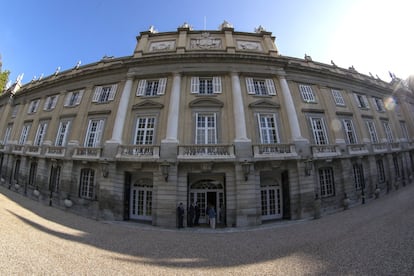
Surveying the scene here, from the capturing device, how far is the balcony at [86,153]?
564 inches

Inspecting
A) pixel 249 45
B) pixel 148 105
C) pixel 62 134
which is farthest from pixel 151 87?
pixel 249 45

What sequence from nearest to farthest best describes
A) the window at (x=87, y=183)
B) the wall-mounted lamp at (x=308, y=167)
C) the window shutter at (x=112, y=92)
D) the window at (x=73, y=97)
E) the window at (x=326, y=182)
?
the wall-mounted lamp at (x=308, y=167) → the window at (x=326, y=182) → the window at (x=87, y=183) → the window shutter at (x=112, y=92) → the window at (x=73, y=97)

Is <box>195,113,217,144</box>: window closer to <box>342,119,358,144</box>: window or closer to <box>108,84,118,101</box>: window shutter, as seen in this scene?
<box>108,84,118,101</box>: window shutter

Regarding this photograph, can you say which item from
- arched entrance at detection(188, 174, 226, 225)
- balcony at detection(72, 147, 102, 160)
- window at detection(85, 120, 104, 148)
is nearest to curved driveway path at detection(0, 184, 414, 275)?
arched entrance at detection(188, 174, 226, 225)

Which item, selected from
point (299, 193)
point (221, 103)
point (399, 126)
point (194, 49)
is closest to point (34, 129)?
point (194, 49)

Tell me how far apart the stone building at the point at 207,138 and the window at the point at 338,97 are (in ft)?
0.49

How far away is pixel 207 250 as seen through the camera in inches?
295

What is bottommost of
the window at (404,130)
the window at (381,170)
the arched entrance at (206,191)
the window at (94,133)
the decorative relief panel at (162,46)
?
the arched entrance at (206,191)

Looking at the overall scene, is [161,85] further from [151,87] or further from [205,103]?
[205,103]

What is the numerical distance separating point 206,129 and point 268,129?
5.31m

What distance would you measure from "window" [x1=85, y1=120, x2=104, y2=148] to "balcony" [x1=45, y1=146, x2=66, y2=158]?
2621mm

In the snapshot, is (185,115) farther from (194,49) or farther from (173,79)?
(194,49)

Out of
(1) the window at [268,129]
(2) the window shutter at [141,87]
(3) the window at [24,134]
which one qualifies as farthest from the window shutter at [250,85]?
(3) the window at [24,134]

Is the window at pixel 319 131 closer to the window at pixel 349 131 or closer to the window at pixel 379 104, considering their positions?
the window at pixel 349 131
